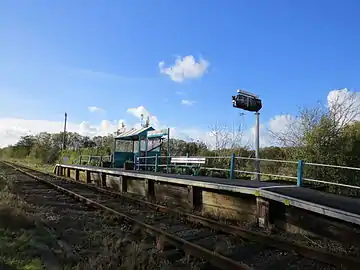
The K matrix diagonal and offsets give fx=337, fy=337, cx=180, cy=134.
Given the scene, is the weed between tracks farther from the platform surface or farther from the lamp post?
the lamp post

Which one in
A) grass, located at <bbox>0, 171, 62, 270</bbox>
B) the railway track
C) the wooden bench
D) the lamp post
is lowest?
the railway track

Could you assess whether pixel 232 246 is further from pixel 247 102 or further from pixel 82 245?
pixel 247 102

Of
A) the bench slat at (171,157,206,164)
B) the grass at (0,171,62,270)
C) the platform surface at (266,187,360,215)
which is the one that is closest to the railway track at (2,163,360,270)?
the platform surface at (266,187,360,215)

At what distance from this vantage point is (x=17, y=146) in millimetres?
76312

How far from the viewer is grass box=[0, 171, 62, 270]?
4305 mm

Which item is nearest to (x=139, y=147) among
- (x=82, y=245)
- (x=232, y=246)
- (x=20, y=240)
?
(x=82, y=245)

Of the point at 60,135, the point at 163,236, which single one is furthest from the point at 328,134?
the point at 60,135

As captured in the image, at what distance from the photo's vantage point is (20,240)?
556cm

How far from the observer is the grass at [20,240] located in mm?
4305

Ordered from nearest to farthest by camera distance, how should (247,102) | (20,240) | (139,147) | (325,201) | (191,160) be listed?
1. (20,240)
2. (325,201)
3. (247,102)
4. (191,160)
5. (139,147)

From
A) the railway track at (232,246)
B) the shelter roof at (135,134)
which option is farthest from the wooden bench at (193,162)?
the railway track at (232,246)

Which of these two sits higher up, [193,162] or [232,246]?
[193,162]

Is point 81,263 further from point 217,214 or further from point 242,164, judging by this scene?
point 242,164

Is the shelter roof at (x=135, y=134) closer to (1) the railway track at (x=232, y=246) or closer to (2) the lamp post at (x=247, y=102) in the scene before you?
(2) the lamp post at (x=247, y=102)
